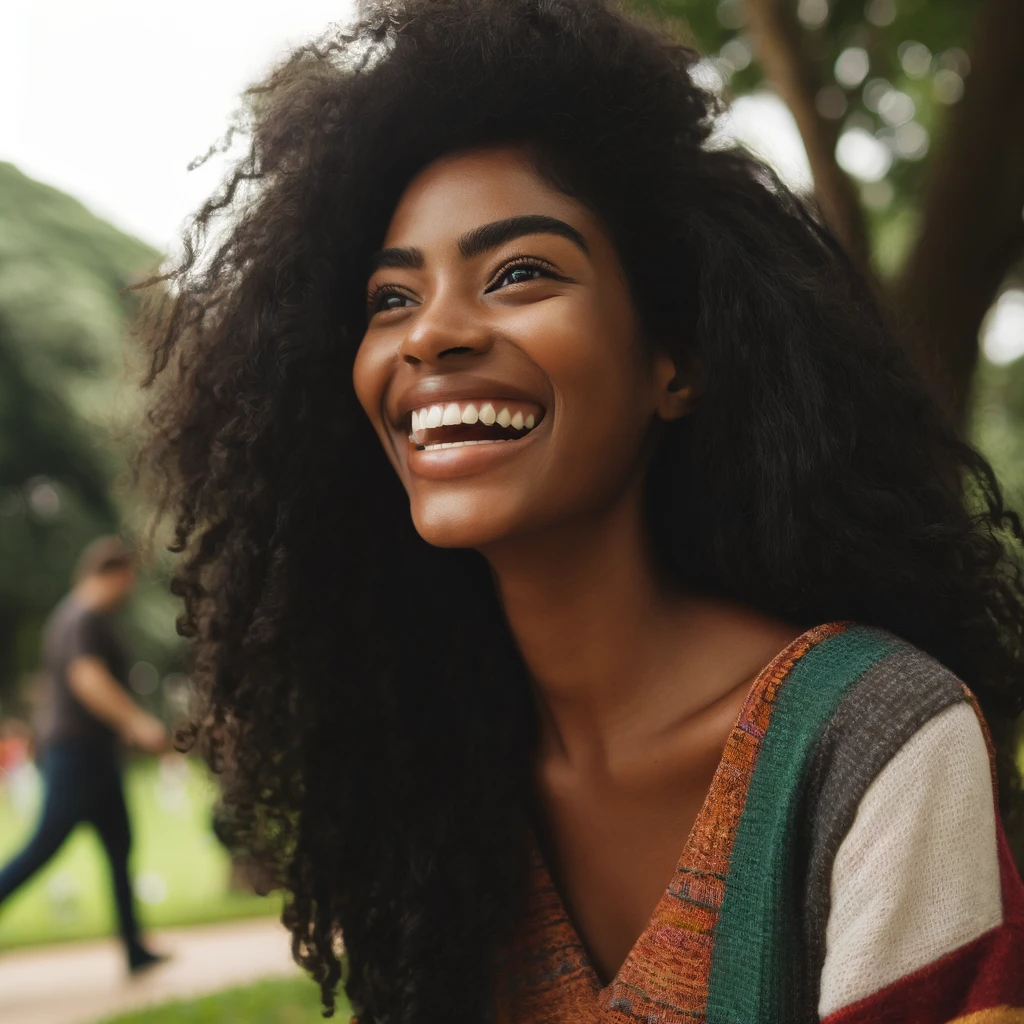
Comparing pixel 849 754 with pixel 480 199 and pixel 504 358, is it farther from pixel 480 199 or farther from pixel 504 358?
pixel 480 199

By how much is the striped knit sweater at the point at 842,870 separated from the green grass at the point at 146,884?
3.20m

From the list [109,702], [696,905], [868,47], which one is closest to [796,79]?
[868,47]

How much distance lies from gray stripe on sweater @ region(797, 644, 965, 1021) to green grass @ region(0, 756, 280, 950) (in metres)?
3.36

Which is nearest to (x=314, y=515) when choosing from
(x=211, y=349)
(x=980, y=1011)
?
(x=211, y=349)

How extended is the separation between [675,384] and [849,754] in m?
0.74

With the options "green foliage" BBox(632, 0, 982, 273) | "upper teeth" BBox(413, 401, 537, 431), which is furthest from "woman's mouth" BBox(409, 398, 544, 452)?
"green foliage" BBox(632, 0, 982, 273)

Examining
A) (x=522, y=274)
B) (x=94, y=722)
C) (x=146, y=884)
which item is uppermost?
(x=522, y=274)

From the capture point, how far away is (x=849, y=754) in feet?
5.65

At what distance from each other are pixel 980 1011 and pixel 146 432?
188 centimetres

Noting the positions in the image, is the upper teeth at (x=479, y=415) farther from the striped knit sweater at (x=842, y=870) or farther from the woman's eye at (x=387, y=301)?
the striped knit sweater at (x=842, y=870)

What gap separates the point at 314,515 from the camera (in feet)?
7.85

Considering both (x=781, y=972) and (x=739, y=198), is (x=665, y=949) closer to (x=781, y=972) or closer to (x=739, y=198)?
(x=781, y=972)

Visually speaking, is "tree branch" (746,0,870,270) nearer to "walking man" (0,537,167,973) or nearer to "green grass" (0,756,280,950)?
"green grass" (0,756,280,950)

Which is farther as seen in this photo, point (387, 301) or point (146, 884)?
point (146, 884)
